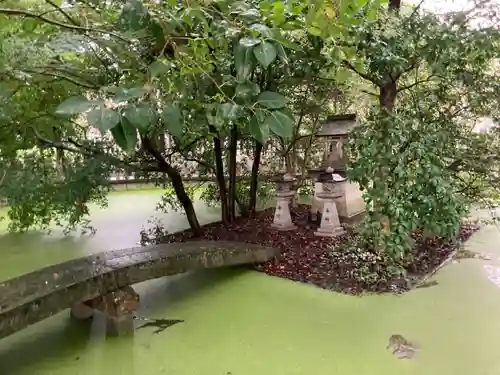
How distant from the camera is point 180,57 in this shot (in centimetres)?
132

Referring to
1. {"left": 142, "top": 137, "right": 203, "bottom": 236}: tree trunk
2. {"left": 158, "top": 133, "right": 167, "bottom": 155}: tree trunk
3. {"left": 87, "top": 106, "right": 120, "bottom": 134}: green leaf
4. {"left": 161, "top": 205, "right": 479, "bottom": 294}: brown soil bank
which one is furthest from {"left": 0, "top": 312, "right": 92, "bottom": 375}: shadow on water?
{"left": 158, "top": 133, "right": 167, "bottom": 155}: tree trunk

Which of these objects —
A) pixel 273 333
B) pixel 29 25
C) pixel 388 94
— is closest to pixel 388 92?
Result: pixel 388 94

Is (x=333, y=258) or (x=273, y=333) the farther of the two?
(x=333, y=258)

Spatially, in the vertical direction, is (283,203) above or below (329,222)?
above

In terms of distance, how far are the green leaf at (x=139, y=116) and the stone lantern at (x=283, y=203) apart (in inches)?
161


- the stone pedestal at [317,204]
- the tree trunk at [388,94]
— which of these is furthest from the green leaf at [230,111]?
the stone pedestal at [317,204]

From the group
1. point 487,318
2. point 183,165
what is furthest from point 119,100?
point 183,165

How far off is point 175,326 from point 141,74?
2.07 meters

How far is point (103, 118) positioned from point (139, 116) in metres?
0.07

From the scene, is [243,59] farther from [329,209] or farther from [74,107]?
[329,209]

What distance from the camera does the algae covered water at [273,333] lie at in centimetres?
246

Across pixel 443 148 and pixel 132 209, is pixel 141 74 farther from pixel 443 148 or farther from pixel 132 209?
pixel 132 209

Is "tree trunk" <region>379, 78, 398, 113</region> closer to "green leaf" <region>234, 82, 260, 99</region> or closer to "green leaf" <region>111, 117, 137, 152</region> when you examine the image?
"green leaf" <region>234, 82, 260, 99</region>

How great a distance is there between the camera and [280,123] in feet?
3.33
